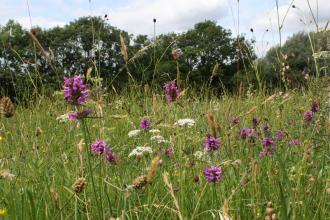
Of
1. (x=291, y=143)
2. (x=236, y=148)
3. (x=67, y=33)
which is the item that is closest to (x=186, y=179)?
(x=236, y=148)

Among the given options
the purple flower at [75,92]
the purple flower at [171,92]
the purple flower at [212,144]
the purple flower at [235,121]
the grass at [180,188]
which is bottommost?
the grass at [180,188]

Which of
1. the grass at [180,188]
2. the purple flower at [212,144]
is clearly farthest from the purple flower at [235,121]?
the purple flower at [212,144]

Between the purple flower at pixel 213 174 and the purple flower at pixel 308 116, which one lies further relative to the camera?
the purple flower at pixel 308 116

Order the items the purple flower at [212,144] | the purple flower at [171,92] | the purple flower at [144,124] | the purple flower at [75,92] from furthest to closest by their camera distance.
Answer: the purple flower at [144,124]
the purple flower at [171,92]
the purple flower at [212,144]
the purple flower at [75,92]

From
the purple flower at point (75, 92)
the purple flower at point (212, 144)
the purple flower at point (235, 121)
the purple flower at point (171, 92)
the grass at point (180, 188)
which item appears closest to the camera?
the purple flower at point (75, 92)

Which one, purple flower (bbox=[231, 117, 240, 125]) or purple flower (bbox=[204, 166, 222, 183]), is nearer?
purple flower (bbox=[204, 166, 222, 183])

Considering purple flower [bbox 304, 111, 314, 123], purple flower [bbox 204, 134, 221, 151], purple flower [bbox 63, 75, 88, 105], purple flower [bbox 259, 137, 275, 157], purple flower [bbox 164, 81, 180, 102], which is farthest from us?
purple flower [bbox 304, 111, 314, 123]

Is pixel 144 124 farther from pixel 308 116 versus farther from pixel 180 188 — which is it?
pixel 308 116

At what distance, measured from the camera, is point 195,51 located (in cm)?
3762

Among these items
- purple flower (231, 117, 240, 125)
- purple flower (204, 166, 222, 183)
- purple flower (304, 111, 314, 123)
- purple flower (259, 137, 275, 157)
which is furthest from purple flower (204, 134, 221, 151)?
purple flower (304, 111, 314, 123)

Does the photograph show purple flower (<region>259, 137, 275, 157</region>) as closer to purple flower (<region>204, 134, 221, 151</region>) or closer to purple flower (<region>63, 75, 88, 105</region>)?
Result: purple flower (<region>204, 134, 221, 151</region>)

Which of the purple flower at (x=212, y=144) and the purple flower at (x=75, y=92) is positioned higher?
the purple flower at (x=75, y=92)

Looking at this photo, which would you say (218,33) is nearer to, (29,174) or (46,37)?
(46,37)

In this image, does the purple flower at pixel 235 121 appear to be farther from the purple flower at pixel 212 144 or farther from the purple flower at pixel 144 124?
the purple flower at pixel 212 144
